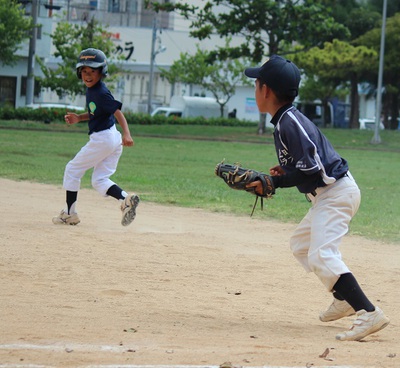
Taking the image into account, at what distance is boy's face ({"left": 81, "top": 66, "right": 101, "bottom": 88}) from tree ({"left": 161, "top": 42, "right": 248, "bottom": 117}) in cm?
4985

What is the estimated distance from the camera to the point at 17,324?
5.48 meters

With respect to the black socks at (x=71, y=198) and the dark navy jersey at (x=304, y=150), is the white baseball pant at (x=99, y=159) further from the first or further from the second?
the dark navy jersey at (x=304, y=150)

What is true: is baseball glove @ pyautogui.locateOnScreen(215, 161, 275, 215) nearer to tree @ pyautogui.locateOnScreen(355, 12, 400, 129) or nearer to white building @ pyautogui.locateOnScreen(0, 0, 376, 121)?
tree @ pyautogui.locateOnScreen(355, 12, 400, 129)

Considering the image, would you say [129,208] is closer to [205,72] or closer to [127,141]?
[127,141]

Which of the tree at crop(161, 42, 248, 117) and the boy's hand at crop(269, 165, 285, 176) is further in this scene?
the tree at crop(161, 42, 248, 117)

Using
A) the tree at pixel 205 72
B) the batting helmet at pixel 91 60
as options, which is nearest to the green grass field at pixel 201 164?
the batting helmet at pixel 91 60

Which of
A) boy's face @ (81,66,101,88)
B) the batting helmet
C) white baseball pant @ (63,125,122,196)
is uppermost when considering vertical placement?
the batting helmet

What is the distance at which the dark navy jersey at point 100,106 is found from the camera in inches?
383

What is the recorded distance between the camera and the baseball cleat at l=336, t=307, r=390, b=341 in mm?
5520

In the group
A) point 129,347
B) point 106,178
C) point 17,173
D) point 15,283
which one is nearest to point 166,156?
point 17,173

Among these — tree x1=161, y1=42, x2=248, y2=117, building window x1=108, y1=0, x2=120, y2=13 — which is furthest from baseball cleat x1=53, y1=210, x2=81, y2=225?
building window x1=108, y1=0, x2=120, y2=13

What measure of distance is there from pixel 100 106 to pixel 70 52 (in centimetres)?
3674

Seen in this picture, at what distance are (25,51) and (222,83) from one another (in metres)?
15.3

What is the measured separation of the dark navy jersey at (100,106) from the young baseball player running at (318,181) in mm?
4131
